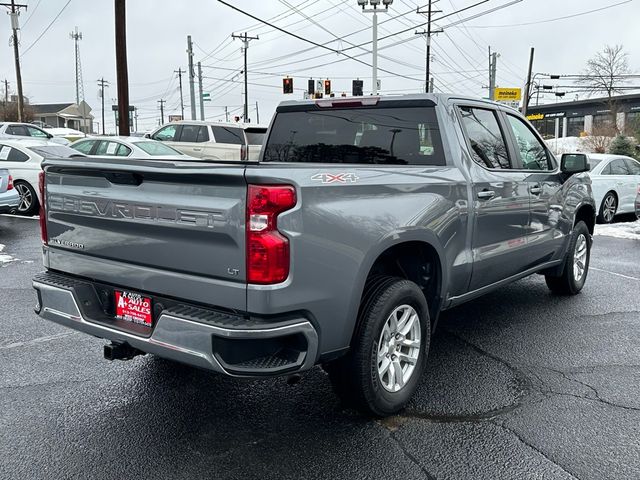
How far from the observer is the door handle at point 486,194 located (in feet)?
14.6

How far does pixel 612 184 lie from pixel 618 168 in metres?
0.66

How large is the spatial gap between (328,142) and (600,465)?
9.48ft

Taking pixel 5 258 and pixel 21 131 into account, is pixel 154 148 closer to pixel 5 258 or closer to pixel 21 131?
pixel 5 258

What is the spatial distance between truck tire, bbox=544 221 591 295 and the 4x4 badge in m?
3.76

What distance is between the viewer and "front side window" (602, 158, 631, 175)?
13250 millimetres

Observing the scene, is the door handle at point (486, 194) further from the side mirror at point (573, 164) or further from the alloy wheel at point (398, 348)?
the side mirror at point (573, 164)

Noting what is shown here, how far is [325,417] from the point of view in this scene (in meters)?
3.71

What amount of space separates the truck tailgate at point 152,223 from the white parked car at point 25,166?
9.89 meters

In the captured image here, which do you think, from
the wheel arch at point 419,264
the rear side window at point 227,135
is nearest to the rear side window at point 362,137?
the wheel arch at point 419,264

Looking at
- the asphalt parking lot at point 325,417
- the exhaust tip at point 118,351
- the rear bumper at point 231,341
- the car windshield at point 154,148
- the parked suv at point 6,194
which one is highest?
the car windshield at point 154,148

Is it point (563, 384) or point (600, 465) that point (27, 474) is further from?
point (563, 384)

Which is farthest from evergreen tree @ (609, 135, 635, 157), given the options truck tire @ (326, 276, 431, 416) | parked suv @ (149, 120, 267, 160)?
truck tire @ (326, 276, 431, 416)

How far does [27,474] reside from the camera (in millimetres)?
3059

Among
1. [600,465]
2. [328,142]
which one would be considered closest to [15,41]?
[328,142]
